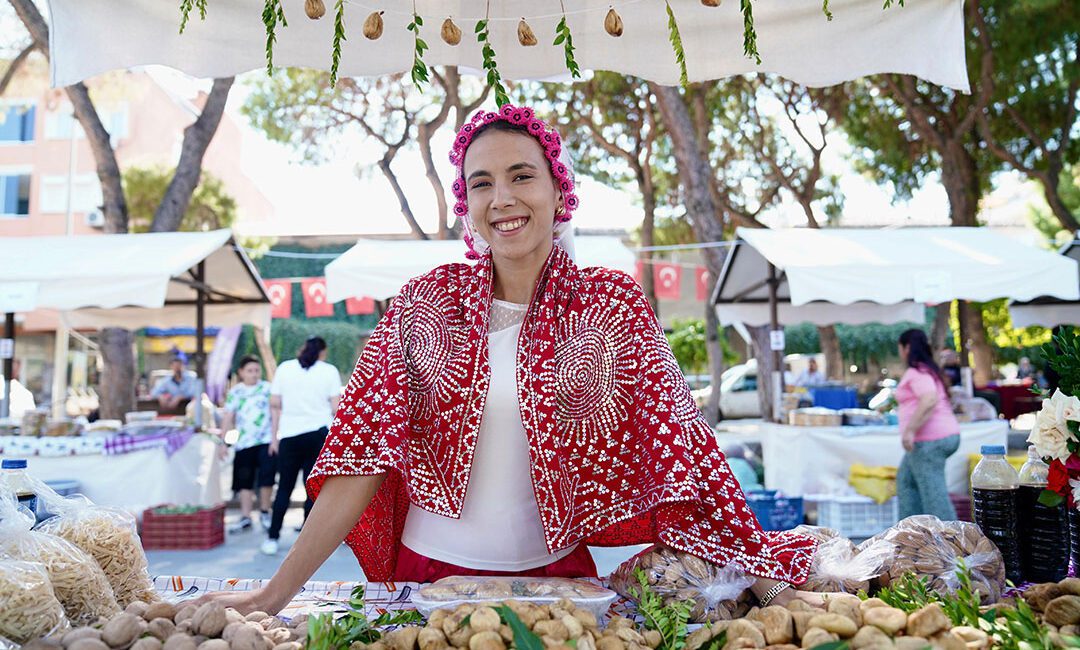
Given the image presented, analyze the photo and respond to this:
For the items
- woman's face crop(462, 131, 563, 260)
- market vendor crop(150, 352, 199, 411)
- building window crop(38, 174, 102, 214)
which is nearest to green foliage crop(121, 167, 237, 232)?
market vendor crop(150, 352, 199, 411)

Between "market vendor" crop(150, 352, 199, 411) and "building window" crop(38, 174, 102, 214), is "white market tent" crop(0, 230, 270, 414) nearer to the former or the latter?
"market vendor" crop(150, 352, 199, 411)

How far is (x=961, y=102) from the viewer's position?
14.3 meters

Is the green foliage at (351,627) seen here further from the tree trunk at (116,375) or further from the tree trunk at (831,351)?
the tree trunk at (831,351)

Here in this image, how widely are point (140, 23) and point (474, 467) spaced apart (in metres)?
1.51

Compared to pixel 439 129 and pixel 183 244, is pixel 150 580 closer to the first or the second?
pixel 183 244

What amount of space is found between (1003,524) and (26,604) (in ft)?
6.48

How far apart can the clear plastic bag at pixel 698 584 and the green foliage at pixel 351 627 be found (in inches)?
17.2

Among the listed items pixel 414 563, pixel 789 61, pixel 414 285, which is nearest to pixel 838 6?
pixel 789 61

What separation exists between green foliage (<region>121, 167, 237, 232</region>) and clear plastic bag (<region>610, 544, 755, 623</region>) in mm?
16916

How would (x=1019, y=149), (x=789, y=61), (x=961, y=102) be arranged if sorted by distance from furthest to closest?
(x=1019, y=149)
(x=961, y=102)
(x=789, y=61)

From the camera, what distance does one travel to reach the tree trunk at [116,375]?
34.2 feet

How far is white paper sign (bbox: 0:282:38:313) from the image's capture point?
7422 mm

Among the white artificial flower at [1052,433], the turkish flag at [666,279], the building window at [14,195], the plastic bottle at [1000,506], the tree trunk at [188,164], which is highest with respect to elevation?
the building window at [14,195]

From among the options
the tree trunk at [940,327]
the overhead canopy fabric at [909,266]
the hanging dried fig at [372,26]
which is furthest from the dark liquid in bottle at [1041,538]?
the tree trunk at [940,327]
